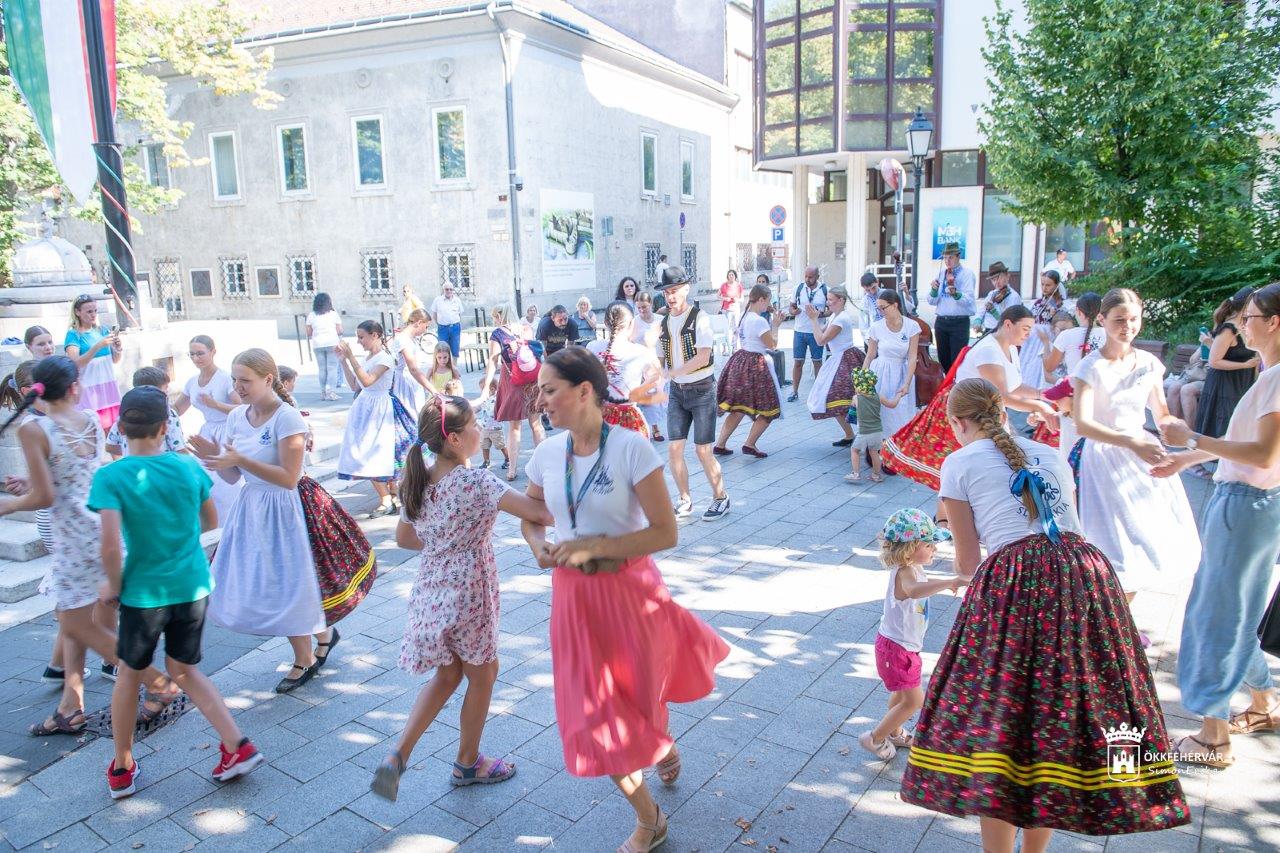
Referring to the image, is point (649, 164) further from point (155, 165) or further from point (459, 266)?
point (155, 165)

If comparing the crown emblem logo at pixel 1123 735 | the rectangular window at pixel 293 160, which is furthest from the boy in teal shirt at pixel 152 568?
the rectangular window at pixel 293 160

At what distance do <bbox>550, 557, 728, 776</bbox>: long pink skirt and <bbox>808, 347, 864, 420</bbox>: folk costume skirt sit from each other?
22.6 feet

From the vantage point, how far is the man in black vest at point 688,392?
7891 mm

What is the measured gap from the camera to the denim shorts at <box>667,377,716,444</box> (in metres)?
8.02

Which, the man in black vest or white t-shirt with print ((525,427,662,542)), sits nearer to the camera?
white t-shirt with print ((525,427,662,542))

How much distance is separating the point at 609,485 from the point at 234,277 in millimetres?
28668

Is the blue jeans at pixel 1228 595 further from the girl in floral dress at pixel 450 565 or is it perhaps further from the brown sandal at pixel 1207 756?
the girl in floral dress at pixel 450 565

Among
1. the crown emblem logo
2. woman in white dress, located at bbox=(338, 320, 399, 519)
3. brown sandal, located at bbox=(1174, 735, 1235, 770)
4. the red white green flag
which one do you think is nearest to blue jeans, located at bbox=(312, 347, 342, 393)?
woman in white dress, located at bbox=(338, 320, 399, 519)

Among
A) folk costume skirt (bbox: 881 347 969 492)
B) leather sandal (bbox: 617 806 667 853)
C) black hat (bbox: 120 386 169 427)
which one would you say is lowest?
leather sandal (bbox: 617 806 667 853)

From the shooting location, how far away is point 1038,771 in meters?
2.82

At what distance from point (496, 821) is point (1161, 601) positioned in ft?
14.1

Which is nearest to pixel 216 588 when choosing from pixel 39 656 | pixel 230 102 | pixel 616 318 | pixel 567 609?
pixel 39 656

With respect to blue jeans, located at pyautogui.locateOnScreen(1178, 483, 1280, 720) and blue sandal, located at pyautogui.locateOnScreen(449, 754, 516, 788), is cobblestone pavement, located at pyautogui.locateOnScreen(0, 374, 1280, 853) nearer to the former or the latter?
blue sandal, located at pyautogui.locateOnScreen(449, 754, 516, 788)

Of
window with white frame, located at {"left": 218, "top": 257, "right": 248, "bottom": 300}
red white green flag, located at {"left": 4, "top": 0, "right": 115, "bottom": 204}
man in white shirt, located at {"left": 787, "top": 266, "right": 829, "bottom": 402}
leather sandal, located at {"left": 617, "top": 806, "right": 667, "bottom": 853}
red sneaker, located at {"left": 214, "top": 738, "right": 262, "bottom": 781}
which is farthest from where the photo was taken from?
window with white frame, located at {"left": 218, "top": 257, "right": 248, "bottom": 300}
